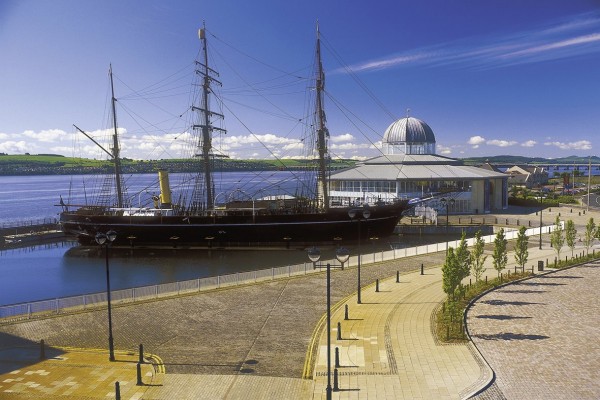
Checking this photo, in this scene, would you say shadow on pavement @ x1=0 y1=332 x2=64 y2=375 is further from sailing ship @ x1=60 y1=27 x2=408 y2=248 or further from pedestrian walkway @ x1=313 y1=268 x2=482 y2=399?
sailing ship @ x1=60 y1=27 x2=408 y2=248

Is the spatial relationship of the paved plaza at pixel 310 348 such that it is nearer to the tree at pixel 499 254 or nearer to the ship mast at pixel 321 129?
the tree at pixel 499 254

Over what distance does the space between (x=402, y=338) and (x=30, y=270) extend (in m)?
42.6

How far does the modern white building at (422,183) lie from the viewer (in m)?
→ 68.6

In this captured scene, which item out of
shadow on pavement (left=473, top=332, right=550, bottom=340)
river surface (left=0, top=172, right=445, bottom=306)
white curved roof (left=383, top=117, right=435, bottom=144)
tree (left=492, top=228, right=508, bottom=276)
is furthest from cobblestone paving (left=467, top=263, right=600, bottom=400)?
white curved roof (left=383, top=117, right=435, bottom=144)

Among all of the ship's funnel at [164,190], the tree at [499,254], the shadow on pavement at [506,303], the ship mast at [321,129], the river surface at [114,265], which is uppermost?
the ship mast at [321,129]

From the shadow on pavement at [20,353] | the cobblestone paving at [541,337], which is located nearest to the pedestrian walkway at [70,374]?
the shadow on pavement at [20,353]

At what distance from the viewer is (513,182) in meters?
136

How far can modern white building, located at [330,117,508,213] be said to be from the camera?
225 ft

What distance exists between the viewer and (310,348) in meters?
17.5

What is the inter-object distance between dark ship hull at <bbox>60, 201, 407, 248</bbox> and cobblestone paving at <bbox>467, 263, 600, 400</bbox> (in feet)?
87.3

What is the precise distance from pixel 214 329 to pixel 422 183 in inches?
2157

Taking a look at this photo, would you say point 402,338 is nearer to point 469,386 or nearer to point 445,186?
point 469,386

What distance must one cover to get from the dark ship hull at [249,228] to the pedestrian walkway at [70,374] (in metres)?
35.0

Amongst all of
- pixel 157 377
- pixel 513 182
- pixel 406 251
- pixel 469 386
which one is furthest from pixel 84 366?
pixel 513 182
